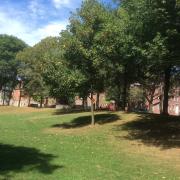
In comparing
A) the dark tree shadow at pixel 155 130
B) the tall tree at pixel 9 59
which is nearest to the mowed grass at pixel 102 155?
the dark tree shadow at pixel 155 130

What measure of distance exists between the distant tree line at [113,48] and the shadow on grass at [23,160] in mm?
6360

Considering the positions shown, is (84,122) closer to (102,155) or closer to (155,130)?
(155,130)

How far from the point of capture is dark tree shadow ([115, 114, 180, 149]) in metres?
21.9

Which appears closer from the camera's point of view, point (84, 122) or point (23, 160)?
point (23, 160)

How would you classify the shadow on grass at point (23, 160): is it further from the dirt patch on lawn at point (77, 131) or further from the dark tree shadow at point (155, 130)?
the dirt patch on lawn at point (77, 131)

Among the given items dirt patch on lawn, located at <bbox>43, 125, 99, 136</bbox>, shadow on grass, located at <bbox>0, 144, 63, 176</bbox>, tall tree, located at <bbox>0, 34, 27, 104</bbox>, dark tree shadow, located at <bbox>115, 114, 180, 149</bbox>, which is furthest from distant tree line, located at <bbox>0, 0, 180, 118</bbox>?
tall tree, located at <bbox>0, 34, 27, 104</bbox>

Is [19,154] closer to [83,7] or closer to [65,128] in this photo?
[65,128]

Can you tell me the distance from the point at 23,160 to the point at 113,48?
1039 centimetres

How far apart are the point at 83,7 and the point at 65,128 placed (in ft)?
27.9

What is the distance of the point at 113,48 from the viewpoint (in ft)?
78.6

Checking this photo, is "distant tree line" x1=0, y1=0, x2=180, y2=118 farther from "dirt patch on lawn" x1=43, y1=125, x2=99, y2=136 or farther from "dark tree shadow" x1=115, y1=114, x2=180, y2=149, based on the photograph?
"dark tree shadow" x1=115, y1=114, x2=180, y2=149

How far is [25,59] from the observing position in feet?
234

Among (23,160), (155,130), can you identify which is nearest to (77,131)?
(155,130)

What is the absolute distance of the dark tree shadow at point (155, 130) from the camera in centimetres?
2189
